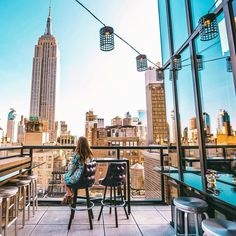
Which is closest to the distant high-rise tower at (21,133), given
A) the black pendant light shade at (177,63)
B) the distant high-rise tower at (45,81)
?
the black pendant light shade at (177,63)

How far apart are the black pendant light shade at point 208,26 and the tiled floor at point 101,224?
8.81 feet

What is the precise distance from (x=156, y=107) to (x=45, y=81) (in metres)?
28.3

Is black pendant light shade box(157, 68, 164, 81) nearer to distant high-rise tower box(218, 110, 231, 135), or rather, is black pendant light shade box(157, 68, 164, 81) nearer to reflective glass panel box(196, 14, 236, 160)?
reflective glass panel box(196, 14, 236, 160)

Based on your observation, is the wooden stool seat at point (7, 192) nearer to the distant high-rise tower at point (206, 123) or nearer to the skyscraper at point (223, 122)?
the distant high-rise tower at point (206, 123)

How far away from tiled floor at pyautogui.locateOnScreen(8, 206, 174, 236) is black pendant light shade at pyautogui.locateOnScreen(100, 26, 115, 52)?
281 cm

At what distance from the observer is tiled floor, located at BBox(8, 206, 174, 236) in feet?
7.98

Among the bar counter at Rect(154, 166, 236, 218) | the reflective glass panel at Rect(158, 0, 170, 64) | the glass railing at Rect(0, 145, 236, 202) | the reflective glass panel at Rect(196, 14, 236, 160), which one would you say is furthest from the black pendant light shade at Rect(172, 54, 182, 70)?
the glass railing at Rect(0, 145, 236, 202)

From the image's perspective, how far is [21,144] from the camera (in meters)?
3.79

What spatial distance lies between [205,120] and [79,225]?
2.48 metres

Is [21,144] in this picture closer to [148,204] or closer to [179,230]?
[148,204]

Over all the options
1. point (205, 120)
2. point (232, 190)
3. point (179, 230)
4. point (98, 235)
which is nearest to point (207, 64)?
Result: point (205, 120)

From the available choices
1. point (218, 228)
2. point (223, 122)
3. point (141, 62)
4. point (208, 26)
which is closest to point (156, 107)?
point (141, 62)

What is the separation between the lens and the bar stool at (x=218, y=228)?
1.12 meters

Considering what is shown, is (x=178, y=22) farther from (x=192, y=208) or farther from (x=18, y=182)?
(x=18, y=182)
